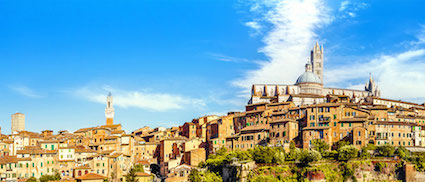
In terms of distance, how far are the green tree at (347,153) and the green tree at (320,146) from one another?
2985 millimetres

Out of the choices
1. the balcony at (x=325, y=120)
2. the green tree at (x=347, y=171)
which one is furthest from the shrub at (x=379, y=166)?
the balcony at (x=325, y=120)

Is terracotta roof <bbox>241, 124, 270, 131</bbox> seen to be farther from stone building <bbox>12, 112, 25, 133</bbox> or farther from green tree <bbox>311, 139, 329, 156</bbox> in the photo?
stone building <bbox>12, 112, 25, 133</bbox>

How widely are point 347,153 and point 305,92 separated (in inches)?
1800

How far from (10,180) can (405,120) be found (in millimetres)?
61928

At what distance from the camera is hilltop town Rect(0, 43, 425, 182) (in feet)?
240

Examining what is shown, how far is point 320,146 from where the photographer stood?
7219 cm

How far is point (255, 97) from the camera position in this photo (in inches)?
4136

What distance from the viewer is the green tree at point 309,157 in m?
68.6

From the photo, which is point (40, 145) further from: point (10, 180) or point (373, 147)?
point (373, 147)

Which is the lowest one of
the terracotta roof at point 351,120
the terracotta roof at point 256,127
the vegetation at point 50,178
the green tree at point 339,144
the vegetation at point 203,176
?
the vegetation at point 50,178

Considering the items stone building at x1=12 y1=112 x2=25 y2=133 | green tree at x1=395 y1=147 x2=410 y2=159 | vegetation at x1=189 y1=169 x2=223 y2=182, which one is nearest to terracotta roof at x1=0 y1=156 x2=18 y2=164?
vegetation at x1=189 y1=169 x2=223 y2=182

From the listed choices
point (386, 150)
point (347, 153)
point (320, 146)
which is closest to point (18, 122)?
point (320, 146)

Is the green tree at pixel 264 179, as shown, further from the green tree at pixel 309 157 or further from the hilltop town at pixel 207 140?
the green tree at pixel 309 157

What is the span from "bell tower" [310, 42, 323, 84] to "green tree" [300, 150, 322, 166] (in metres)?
69.2
